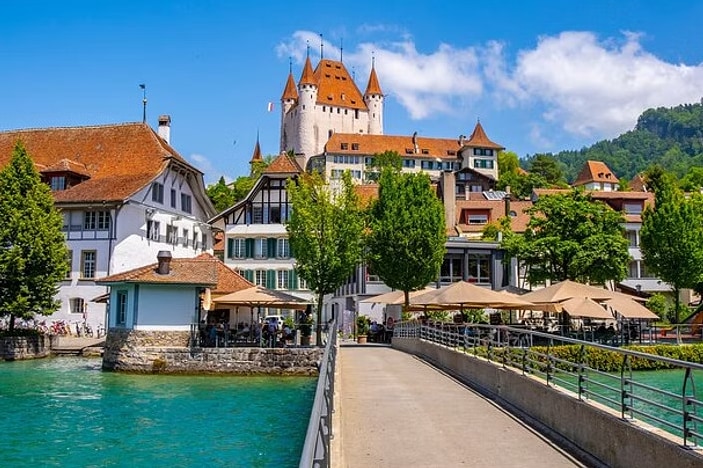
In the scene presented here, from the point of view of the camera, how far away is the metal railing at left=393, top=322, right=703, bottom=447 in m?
8.09

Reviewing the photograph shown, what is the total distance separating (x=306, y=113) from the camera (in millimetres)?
137250

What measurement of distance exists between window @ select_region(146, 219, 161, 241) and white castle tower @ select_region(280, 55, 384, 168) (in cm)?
8240

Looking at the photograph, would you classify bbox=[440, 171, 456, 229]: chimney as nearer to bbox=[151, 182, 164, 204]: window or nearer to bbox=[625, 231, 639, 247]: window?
bbox=[625, 231, 639, 247]: window

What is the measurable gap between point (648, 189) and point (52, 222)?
3473 inches

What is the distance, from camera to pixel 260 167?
118438 millimetres

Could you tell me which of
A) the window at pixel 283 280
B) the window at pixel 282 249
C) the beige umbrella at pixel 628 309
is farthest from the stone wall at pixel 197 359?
the window at pixel 282 249

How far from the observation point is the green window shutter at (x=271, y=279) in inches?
2099

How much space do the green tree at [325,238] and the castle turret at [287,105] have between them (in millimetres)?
106141

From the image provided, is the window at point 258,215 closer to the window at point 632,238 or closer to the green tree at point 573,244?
the green tree at point 573,244

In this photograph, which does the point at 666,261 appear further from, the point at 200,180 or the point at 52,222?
the point at 52,222

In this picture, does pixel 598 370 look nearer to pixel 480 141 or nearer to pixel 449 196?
pixel 449 196

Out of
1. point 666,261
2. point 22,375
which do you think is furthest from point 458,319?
point 22,375

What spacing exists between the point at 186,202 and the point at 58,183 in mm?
9274

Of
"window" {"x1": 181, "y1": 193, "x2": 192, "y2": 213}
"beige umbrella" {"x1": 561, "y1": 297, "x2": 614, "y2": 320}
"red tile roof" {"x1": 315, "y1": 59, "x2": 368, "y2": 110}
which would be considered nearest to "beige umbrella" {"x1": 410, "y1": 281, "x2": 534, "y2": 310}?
"beige umbrella" {"x1": 561, "y1": 297, "x2": 614, "y2": 320}
